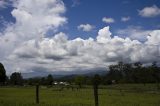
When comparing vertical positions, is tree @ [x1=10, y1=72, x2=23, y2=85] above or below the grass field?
above

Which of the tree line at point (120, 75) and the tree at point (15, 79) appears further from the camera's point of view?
the tree at point (15, 79)

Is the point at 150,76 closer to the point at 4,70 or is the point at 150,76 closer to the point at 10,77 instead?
the point at 4,70

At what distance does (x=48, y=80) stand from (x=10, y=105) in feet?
455

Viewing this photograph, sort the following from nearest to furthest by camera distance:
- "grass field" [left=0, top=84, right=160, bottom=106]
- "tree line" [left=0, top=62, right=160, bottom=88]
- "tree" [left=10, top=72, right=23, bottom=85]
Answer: "grass field" [left=0, top=84, right=160, bottom=106] < "tree line" [left=0, top=62, right=160, bottom=88] < "tree" [left=10, top=72, right=23, bottom=85]

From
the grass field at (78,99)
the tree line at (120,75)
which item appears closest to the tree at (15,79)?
the tree line at (120,75)

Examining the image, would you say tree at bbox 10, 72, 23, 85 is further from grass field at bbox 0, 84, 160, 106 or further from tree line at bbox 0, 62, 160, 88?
grass field at bbox 0, 84, 160, 106

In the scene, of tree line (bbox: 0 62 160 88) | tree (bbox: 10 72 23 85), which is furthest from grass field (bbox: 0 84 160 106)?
tree (bbox: 10 72 23 85)

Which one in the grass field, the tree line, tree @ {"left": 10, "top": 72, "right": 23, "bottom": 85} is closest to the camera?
the grass field

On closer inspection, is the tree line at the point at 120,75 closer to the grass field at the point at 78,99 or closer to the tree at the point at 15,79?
the tree at the point at 15,79

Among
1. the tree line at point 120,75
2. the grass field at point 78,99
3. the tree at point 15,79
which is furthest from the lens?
the tree at point 15,79

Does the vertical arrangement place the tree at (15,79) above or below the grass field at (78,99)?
above

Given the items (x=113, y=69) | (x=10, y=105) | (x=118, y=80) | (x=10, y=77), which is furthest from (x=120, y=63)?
(x=10, y=105)

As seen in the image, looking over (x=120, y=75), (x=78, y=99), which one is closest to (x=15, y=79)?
(x=120, y=75)

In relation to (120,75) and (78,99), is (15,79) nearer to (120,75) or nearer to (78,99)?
(120,75)
